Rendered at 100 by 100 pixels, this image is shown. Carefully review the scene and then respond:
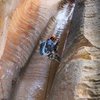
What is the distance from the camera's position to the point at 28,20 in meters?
4.05

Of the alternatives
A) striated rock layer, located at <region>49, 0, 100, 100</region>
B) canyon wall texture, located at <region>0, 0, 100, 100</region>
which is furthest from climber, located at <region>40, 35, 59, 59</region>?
striated rock layer, located at <region>49, 0, 100, 100</region>

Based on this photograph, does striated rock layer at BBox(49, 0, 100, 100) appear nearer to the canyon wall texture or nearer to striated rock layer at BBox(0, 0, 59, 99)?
the canyon wall texture

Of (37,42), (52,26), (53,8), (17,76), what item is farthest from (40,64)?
(53,8)

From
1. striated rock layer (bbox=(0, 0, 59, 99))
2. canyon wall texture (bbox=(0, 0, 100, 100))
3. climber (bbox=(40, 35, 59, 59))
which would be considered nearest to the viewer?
canyon wall texture (bbox=(0, 0, 100, 100))

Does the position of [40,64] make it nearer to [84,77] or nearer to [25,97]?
[25,97]

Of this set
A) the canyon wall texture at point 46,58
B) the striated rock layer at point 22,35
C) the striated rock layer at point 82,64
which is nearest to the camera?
the striated rock layer at point 82,64

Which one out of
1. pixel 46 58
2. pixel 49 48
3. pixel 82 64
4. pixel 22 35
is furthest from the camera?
pixel 22 35

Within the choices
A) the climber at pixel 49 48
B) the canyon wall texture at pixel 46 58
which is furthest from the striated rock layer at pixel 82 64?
the climber at pixel 49 48

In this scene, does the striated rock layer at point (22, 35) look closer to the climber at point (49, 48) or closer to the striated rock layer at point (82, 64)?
the climber at point (49, 48)

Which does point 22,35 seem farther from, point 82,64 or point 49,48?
point 82,64

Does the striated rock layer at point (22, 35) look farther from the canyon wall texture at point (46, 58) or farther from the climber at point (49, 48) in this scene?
the climber at point (49, 48)

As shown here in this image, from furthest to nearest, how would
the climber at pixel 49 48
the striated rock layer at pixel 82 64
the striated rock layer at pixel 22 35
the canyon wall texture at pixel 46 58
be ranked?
the striated rock layer at pixel 22 35, the climber at pixel 49 48, the canyon wall texture at pixel 46 58, the striated rock layer at pixel 82 64

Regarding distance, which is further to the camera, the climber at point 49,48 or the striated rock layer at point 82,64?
the climber at point 49,48

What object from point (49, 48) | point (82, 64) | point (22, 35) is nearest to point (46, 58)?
point (49, 48)
